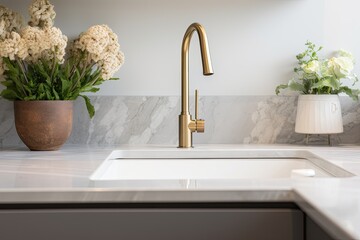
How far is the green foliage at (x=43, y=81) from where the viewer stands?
1784 millimetres

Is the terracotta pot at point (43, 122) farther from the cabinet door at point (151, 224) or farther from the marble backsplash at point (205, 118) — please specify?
the cabinet door at point (151, 224)

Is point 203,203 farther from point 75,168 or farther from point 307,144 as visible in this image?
point 307,144

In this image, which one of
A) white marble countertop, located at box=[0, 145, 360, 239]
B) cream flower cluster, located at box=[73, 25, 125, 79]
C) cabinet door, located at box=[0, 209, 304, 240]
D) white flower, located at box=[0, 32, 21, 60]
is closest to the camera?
white marble countertop, located at box=[0, 145, 360, 239]

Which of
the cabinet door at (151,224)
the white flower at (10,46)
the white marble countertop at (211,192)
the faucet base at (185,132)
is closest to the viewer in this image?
the white marble countertop at (211,192)

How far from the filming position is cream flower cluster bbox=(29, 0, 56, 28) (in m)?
1.86

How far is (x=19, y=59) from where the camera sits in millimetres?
1783

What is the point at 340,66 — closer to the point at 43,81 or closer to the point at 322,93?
the point at 322,93

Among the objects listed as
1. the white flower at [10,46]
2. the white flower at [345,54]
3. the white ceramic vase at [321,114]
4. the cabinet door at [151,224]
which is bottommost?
the cabinet door at [151,224]

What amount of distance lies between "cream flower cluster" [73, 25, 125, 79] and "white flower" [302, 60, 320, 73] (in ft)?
1.92

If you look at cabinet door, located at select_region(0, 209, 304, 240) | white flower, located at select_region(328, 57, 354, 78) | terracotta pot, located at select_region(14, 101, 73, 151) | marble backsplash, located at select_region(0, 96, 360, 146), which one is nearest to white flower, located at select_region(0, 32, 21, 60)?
terracotta pot, located at select_region(14, 101, 73, 151)

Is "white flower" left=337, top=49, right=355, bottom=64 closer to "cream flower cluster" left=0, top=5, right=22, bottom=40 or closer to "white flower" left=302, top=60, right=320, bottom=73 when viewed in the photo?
"white flower" left=302, top=60, right=320, bottom=73

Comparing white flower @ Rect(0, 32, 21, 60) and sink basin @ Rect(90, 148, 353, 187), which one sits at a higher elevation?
white flower @ Rect(0, 32, 21, 60)

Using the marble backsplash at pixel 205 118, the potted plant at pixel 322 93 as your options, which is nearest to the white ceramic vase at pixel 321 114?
the potted plant at pixel 322 93

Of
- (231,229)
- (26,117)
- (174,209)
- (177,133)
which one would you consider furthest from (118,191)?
(177,133)
